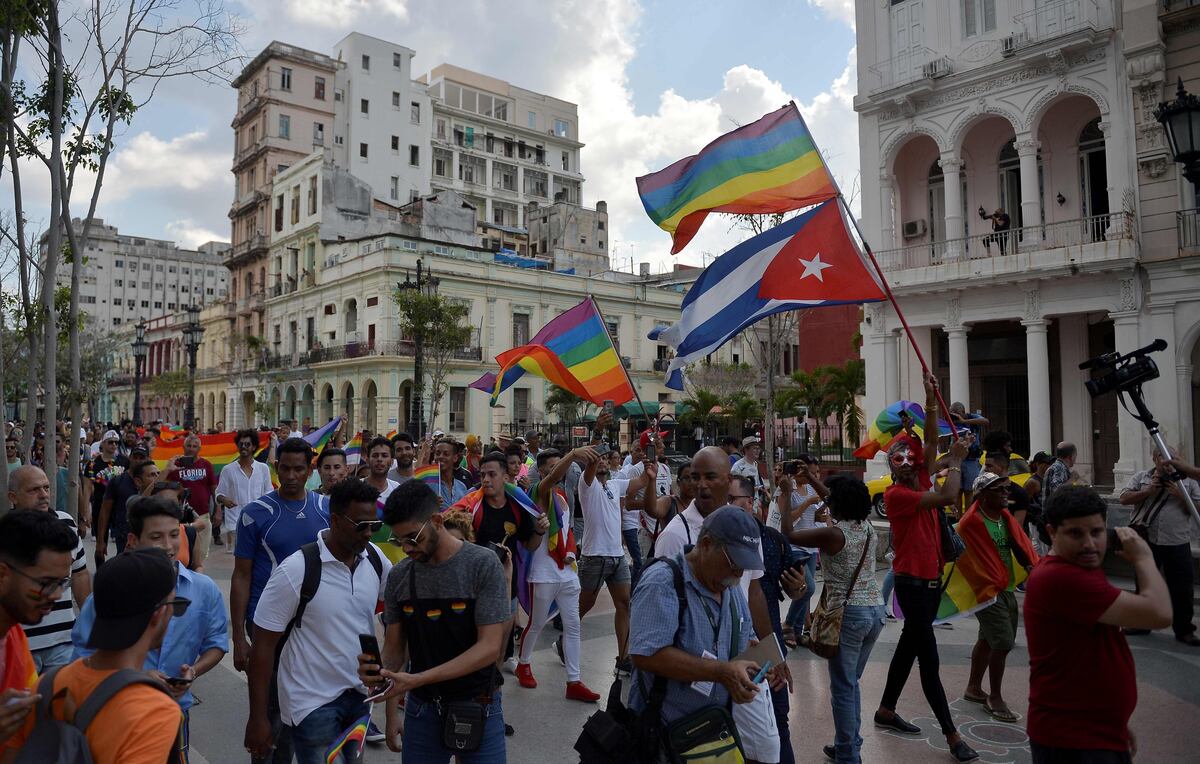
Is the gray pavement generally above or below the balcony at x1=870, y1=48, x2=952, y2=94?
below

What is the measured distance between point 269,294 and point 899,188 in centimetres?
4357

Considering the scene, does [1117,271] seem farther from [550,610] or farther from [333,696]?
[333,696]

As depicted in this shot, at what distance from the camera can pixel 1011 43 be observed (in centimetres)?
1800

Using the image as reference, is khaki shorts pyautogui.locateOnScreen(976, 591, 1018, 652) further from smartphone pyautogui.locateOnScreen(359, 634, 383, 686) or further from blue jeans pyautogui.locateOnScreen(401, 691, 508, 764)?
smartphone pyautogui.locateOnScreen(359, 634, 383, 686)

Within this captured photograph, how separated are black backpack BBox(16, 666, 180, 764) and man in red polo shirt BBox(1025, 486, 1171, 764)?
3.19 m

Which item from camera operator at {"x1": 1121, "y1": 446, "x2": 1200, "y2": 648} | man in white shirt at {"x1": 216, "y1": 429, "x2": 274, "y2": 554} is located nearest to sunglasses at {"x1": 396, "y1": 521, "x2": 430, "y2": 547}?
man in white shirt at {"x1": 216, "y1": 429, "x2": 274, "y2": 554}

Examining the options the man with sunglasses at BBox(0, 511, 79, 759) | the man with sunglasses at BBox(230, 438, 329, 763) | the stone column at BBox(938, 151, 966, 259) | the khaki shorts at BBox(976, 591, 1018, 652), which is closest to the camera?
the man with sunglasses at BBox(0, 511, 79, 759)

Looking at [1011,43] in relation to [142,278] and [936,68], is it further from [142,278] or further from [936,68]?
[142,278]

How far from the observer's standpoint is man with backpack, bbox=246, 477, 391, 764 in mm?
3488

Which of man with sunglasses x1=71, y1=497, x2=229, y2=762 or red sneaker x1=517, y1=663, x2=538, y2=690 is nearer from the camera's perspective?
man with sunglasses x1=71, y1=497, x2=229, y2=762

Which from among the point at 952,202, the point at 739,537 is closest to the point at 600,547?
the point at 739,537

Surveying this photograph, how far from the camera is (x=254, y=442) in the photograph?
891 centimetres

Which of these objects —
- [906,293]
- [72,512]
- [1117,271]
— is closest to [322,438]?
[72,512]

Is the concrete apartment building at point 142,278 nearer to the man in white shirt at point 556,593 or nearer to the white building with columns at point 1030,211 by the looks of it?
the white building with columns at point 1030,211
